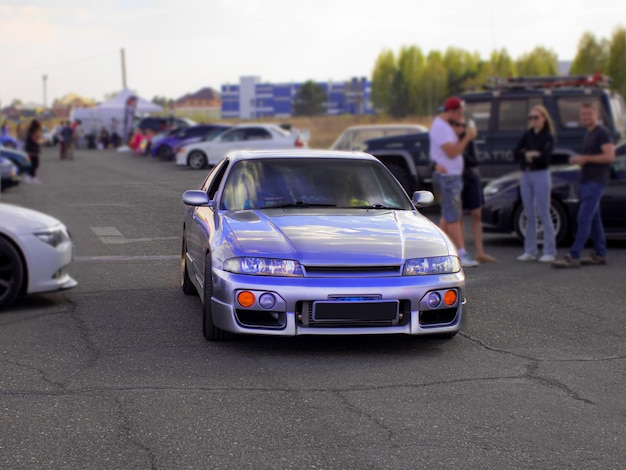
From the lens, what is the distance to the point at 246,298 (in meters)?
6.21

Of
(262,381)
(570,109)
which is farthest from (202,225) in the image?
(570,109)

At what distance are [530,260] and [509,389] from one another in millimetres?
5987

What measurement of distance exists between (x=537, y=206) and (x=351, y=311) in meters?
5.93

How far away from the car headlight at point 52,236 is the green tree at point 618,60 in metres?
56.6

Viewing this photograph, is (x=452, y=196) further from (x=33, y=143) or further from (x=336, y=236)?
(x=33, y=143)

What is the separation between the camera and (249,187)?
7.30 meters

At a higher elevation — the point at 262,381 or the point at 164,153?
the point at 164,153

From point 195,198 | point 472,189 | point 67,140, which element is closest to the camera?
point 195,198

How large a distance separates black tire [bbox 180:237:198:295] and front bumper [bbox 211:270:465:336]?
5.12 ft

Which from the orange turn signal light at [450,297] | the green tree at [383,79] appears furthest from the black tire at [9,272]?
the green tree at [383,79]

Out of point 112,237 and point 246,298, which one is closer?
point 246,298

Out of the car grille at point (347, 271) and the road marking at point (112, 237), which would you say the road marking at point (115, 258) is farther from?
the car grille at point (347, 271)

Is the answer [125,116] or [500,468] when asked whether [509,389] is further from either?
[125,116]

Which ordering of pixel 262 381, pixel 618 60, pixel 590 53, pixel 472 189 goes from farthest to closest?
1. pixel 590 53
2. pixel 618 60
3. pixel 472 189
4. pixel 262 381
